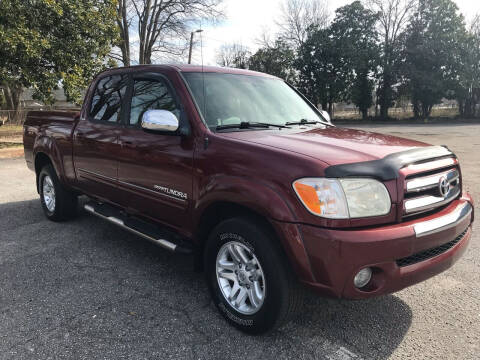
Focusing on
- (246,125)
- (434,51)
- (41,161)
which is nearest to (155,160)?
(246,125)

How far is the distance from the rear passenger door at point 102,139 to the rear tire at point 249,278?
1.61 m

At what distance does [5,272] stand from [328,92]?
1370 inches

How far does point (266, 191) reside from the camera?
243 cm

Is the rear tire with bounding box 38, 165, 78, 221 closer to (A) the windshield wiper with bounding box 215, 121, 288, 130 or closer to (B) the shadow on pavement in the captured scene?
(B) the shadow on pavement

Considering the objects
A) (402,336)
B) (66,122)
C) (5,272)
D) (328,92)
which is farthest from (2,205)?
(328,92)

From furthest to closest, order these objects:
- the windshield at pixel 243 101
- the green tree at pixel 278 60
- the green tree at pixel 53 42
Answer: the green tree at pixel 278 60 < the green tree at pixel 53 42 < the windshield at pixel 243 101

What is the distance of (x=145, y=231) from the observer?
3500mm

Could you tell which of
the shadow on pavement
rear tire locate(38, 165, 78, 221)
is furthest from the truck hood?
rear tire locate(38, 165, 78, 221)

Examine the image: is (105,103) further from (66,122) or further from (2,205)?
(2,205)

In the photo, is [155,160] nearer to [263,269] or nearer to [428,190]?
[263,269]

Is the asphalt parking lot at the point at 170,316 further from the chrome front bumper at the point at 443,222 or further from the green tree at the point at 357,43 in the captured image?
the green tree at the point at 357,43

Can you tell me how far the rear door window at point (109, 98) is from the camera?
4016 mm

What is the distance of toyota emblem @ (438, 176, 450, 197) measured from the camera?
2615 millimetres

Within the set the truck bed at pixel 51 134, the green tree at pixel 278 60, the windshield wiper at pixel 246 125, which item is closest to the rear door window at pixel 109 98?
the truck bed at pixel 51 134
